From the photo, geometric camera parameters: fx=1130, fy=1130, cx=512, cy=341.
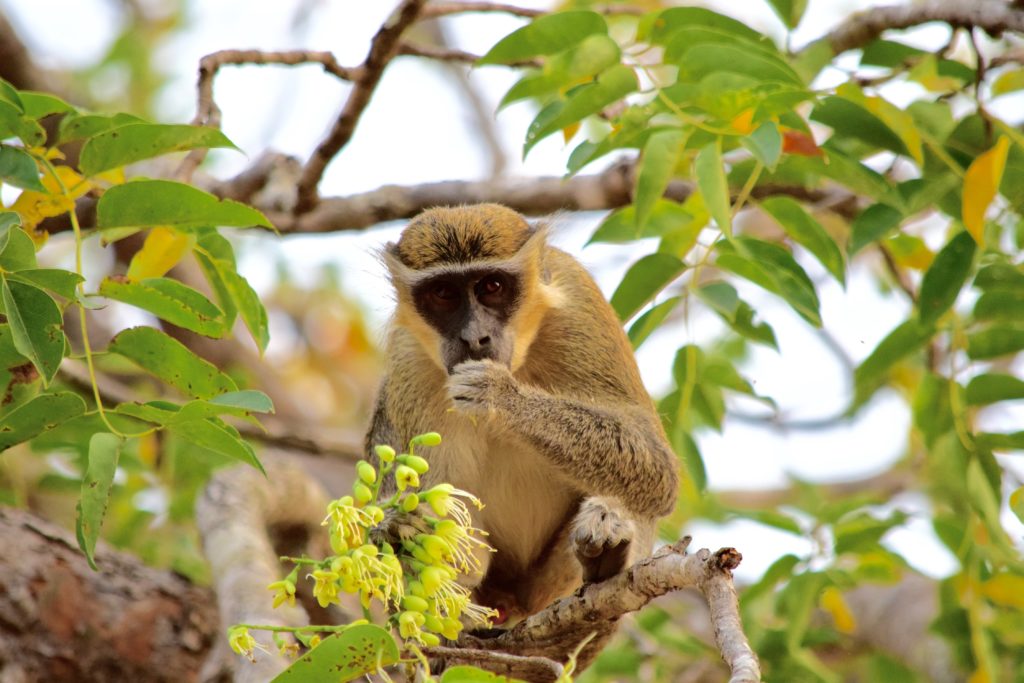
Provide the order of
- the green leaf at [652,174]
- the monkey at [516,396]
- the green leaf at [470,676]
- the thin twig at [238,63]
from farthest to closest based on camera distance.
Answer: the thin twig at [238,63]
the monkey at [516,396]
the green leaf at [652,174]
the green leaf at [470,676]

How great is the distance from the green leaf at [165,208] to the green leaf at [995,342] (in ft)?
9.30

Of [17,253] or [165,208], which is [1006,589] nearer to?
[165,208]

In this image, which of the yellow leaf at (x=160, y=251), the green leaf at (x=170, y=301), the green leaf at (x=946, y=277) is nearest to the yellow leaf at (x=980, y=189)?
the green leaf at (x=946, y=277)

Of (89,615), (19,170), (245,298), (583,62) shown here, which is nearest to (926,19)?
(583,62)

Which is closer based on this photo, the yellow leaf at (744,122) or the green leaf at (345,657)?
the green leaf at (345,657)

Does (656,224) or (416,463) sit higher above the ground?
(656,224)

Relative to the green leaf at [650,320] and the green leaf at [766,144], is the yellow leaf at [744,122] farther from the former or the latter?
the green leaf at [650,320]

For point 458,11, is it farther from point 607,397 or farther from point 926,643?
point 926,643

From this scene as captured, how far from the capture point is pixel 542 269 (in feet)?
17.2

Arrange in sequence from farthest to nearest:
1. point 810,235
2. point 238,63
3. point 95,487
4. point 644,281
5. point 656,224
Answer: point 238,63
point 656,224
point 644,281
point 810,235
point 95,487

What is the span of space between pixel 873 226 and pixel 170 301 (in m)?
2.50

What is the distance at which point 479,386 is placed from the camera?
4426 mm

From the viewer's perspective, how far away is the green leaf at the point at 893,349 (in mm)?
4641

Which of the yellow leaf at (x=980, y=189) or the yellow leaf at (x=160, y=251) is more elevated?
the yellow leaf at (x=980, y=189)
